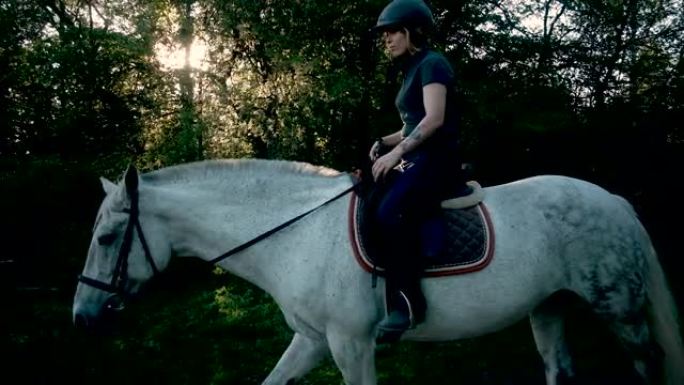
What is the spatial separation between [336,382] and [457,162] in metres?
3.31

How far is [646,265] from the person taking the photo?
416 centimetres

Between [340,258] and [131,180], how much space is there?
4.80ft

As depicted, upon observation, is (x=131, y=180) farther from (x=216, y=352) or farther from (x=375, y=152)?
(x=216, y=352)

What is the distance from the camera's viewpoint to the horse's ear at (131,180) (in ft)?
11.9

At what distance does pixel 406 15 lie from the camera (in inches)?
144

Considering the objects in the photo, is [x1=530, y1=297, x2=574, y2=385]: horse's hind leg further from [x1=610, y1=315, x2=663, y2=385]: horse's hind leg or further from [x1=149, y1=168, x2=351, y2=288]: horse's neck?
[x1=149, y1=168, x2=351, y2=288]: horse's neck

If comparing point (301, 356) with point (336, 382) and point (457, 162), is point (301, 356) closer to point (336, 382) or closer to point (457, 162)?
point (457, 162)

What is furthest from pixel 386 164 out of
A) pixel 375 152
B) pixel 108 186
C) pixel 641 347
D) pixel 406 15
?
pixel 641 347

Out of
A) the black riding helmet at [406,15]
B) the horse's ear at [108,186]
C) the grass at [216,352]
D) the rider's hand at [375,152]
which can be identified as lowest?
the grass at [216,352]

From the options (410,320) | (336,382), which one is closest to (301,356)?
Answer: (410,320)

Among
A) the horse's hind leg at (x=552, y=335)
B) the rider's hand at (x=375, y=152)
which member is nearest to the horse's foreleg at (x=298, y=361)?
the rider's hand at (x=375, y=152)

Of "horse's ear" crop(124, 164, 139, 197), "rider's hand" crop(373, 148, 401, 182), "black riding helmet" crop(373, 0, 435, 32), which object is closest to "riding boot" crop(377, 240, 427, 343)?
"rider's hand" crop(373, 148, 401, 182)

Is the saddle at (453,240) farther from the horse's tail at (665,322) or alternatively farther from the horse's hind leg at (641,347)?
the horse's tail at (665,322)

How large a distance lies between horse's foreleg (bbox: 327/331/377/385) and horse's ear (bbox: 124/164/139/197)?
5.25 ft
